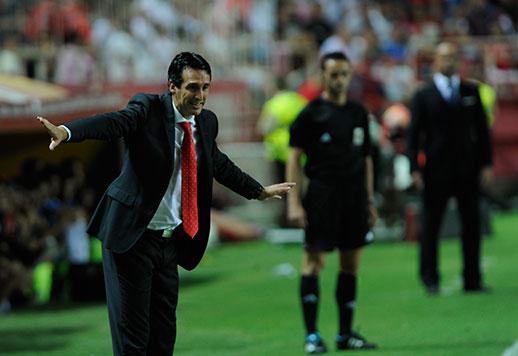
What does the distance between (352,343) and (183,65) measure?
354 centimetres

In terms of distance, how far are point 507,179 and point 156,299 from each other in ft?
63.0

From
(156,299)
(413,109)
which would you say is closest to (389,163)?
(413,109)

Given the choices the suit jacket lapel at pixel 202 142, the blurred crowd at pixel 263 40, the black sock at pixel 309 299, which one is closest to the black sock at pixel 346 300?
the black sock at pixel 309 299

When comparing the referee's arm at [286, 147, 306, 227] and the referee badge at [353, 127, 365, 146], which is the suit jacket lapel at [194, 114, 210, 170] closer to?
the referee's arm at [286, 147, 306, 227]

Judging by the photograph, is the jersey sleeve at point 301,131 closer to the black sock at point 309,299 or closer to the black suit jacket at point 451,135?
the black sock at point 309,299

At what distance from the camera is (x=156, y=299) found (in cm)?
817

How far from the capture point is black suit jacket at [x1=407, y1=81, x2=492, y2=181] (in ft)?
46.3

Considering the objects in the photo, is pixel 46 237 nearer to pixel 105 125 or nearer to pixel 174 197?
pixel 174 197

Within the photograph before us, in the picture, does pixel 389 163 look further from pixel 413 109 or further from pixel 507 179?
pixel 413 109

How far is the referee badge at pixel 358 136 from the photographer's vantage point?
35.7 feet

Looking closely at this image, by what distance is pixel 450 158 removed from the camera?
46.3ft

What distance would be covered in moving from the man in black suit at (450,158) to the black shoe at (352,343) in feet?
11.6

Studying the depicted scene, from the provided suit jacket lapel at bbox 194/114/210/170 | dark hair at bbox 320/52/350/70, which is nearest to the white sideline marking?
dark hair at bbox 320/52/350/70

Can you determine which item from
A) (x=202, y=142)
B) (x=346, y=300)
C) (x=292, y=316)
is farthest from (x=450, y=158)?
(x=202, y=142)
